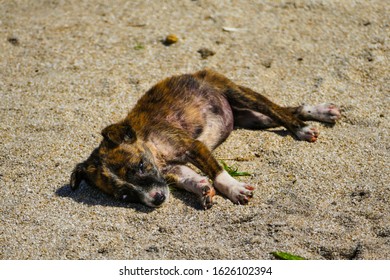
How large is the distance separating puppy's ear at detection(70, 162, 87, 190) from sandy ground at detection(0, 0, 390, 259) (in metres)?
0.14

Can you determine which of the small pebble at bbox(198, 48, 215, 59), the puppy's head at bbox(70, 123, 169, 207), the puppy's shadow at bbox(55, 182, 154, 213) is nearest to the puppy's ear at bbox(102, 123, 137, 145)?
the puppy's head at bbox(70, 123, 169, 207)

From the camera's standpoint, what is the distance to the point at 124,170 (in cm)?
628

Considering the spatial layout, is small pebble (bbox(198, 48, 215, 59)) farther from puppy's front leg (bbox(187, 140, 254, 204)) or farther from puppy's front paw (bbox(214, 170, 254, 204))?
puppy's front paw (bbox(214, 170, 254, 204))

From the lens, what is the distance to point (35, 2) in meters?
10.2

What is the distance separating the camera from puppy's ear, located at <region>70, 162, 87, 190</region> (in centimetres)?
635

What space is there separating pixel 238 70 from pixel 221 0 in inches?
75.4

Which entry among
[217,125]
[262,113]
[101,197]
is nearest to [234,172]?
[217,125]

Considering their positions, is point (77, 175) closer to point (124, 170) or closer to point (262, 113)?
point (124, 170)

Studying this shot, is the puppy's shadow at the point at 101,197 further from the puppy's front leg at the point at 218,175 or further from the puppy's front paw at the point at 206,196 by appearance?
the puppy's front leg at the point at 218,175

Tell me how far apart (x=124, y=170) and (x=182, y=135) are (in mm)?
857

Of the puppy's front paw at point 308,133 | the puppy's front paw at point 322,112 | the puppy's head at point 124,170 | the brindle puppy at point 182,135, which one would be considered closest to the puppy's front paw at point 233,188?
the brindle puppy at point 182,135

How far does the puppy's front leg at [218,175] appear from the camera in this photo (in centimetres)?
609
